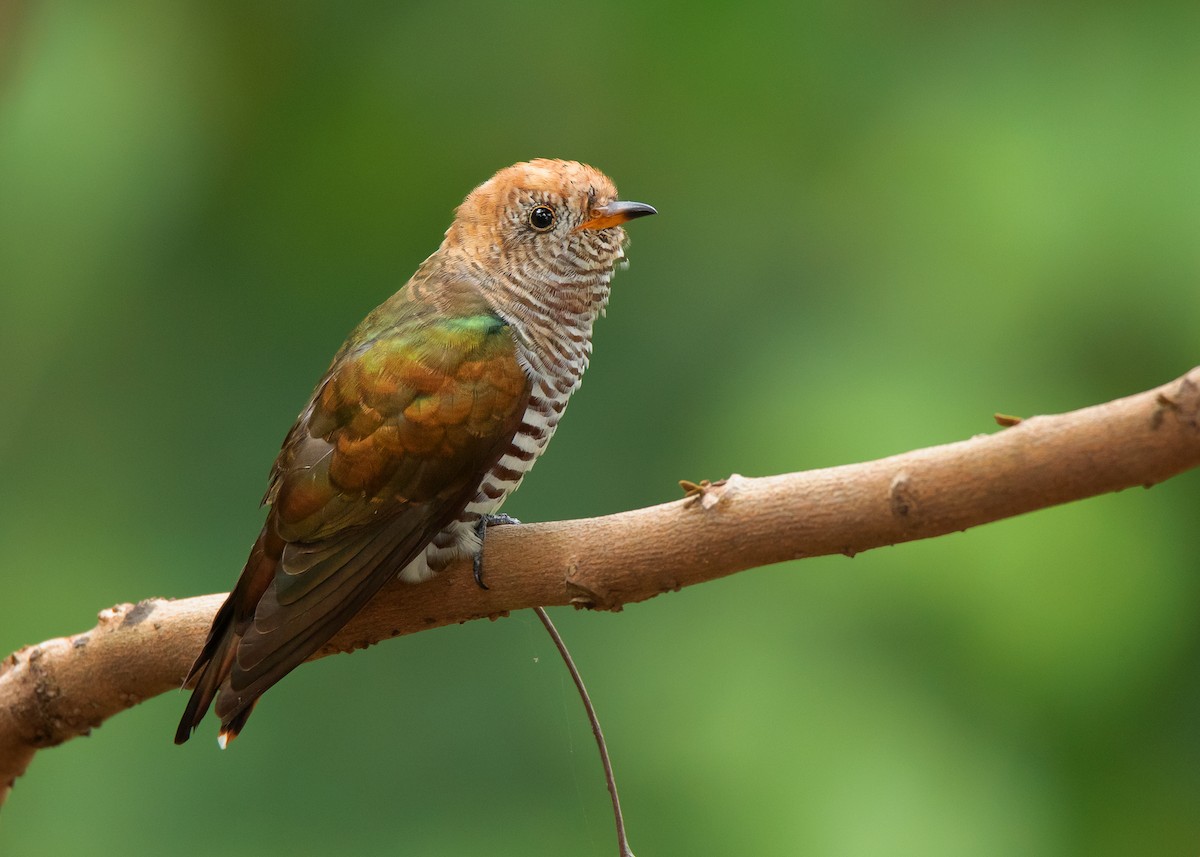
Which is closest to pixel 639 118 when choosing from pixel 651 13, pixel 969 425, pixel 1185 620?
pixel 651 13

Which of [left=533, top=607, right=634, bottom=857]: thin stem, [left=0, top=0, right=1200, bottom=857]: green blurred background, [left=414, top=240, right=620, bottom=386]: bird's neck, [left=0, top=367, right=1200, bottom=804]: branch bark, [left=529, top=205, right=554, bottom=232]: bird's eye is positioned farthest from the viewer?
[left=0, top=0, right=1200, bottom=857]: green blurred background

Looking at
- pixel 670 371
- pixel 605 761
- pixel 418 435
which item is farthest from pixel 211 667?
pixel 670 371

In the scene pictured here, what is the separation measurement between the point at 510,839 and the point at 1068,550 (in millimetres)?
1592

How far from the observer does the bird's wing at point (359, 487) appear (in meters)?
1.83

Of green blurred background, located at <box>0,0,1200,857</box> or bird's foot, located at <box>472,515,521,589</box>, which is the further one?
green blurred background, located at <box>0,0,1200,857</box>

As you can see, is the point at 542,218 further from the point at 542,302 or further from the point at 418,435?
the point at 418,435

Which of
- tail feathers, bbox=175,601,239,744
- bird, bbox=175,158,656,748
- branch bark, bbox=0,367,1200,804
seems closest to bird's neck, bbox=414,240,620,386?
bird, bbox=175,158,656,748

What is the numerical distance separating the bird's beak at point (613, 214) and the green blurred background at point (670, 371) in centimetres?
133

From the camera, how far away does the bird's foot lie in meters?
1.85

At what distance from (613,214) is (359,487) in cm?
64

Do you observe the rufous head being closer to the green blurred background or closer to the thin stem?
the thin stem

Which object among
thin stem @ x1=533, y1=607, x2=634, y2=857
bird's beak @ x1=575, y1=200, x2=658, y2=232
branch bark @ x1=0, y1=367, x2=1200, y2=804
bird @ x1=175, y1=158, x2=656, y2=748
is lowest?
thin stem @ x1=533, y1=607, x2=634, y2=857

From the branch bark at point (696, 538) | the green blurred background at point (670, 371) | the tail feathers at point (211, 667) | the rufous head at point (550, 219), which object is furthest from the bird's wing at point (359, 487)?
the green blurred background at point (670, 371)

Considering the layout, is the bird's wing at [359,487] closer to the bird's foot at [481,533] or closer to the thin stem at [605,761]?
the bird's foot at [481,533]
